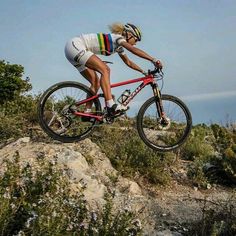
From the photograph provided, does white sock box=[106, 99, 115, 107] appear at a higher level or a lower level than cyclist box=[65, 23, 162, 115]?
lower

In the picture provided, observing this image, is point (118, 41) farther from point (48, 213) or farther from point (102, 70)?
point (48, 213)

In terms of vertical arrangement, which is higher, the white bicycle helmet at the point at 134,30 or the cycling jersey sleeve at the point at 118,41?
the white bicycle helmet at the point at 134,30

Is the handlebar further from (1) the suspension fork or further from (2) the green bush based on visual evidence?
(2) the green bush

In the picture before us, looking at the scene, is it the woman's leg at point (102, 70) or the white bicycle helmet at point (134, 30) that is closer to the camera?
the woman's leg at point (102, 70)

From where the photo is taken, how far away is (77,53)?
873cm

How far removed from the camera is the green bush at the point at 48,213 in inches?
183

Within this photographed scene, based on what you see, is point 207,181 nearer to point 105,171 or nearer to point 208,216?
point 105,171

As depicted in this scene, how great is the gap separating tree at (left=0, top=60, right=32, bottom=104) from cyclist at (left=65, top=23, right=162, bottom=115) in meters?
5.69

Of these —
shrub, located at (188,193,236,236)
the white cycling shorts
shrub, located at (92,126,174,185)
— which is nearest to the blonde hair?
the white cycling shorts

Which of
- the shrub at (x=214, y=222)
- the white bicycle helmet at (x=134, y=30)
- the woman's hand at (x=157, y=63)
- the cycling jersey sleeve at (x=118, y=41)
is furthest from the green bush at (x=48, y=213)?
the white bicycle helmet at (x=134, y=30)

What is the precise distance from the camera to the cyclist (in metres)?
8.70

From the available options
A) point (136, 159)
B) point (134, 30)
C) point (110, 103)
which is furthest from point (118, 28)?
point (136, 159)

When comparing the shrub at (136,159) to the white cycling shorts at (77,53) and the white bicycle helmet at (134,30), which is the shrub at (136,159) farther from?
the white bicycle helmet at (134,30)

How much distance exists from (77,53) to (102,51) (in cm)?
46
